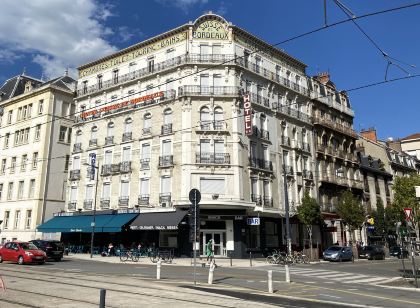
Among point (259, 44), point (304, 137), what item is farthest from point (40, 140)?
point (304, 137)

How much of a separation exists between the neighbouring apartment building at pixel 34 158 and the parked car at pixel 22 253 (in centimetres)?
1636

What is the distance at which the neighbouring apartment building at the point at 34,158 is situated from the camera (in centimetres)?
4050

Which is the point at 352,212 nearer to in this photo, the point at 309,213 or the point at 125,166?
the point at 309,213

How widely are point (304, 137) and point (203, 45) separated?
1449 centimetres

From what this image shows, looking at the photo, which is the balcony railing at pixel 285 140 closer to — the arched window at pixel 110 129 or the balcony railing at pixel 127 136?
the balcony railing at pixel 127 136

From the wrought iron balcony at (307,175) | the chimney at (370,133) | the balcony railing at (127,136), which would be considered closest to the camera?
the balcony railing at (127,136)

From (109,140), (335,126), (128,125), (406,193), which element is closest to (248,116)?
(128,125)

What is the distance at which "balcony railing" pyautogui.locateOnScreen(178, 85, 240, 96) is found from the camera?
1332 inches

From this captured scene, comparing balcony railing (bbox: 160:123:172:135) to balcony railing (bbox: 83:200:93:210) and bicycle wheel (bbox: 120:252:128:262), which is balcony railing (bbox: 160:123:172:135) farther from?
bicycle wheel (bbox: 120:252:128:262)

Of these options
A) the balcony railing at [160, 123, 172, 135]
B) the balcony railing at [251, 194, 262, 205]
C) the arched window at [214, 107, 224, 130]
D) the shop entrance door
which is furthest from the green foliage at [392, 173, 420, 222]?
the balcony railing at [160, 123, 172, 135]

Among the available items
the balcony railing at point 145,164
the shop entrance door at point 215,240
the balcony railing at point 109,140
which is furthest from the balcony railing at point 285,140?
the balcony railing at point 109,140

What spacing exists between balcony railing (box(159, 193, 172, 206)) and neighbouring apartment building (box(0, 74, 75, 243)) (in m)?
14.1

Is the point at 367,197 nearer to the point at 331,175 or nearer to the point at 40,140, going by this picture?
the point at 331,175

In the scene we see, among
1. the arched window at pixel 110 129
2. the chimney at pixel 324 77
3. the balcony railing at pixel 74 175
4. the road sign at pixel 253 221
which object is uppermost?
the chimney at pixel 324 77
